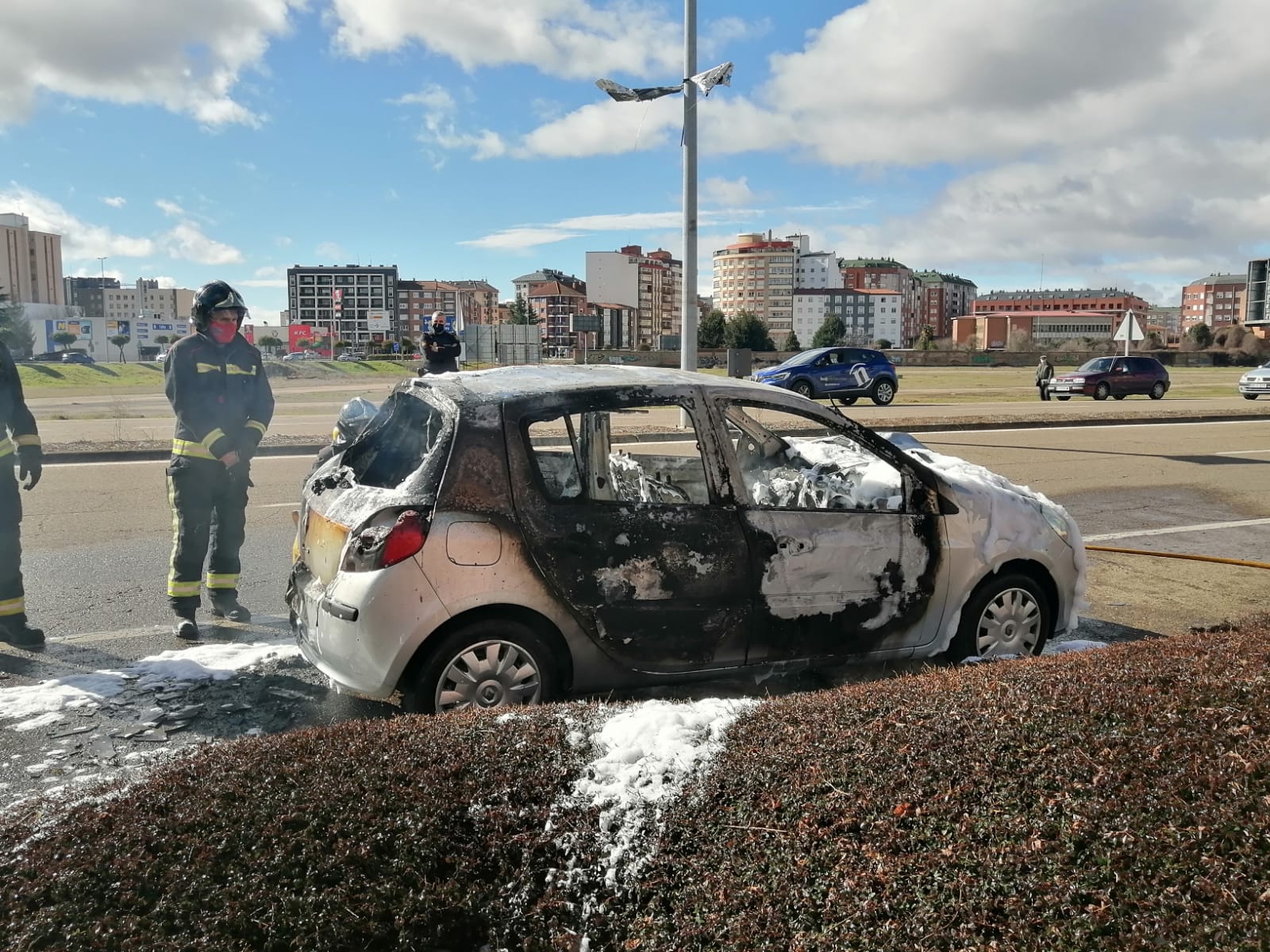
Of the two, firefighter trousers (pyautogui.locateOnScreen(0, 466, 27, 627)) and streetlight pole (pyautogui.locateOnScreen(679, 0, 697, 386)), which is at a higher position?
streetlight pole (pyautogui.locateOnScreen(679, 0, 697, 386))

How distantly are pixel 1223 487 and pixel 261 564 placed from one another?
10.3m

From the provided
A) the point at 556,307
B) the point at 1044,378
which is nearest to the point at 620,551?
the point at 1044,378

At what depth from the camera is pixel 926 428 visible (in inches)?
719

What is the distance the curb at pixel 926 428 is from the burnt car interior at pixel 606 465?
7.99ft

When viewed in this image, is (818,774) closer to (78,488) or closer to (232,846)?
(232,846)

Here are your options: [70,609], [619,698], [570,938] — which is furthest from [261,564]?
[570,938]

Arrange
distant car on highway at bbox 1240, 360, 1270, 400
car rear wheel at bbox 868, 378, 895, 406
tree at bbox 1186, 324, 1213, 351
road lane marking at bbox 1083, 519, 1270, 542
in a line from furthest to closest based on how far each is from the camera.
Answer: tree at bbox 1186, 324, 1213, 351, distant car on highway at bbox 1240, 360, 1270, 400, car rear wheel at bbox 868, 378, 895, 406, road lane marking at bbox 1083, 519, 1270, 542

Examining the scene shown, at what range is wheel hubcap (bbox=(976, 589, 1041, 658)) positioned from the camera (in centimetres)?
482

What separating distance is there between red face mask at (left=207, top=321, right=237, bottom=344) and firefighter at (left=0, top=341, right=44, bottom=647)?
1.05 meters

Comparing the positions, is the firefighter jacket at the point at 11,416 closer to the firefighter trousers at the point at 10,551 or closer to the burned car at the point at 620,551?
the firefighter trousers at the point at 10,551

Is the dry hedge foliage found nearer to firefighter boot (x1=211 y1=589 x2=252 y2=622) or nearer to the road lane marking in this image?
firefighter boot (x1=211 y1=589 x2=252 y2=622)

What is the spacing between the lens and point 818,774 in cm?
269

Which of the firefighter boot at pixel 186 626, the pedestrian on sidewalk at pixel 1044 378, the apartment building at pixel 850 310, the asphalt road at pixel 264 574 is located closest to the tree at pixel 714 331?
the apartment building at pixel 850 310

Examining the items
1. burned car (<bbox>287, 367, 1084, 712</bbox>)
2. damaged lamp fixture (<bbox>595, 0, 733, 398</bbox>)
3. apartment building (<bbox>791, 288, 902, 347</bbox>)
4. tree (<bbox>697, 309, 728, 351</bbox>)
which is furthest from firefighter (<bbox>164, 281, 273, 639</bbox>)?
apartment building (<bbox>791, 288, 902, 347</bbox>)
